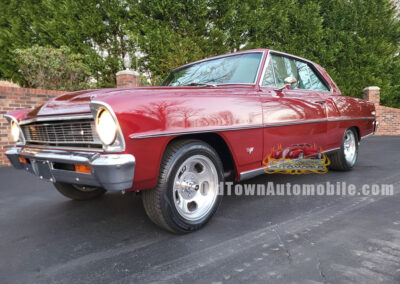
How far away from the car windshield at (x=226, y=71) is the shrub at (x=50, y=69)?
6916 mm

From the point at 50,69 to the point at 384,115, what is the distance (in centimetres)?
1326

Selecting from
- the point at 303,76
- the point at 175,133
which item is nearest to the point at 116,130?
the point at 175,133

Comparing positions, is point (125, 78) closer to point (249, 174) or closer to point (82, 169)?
point (249, 174)

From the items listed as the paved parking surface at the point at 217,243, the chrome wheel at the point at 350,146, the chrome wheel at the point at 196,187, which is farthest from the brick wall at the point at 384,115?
the chrome wheel at the point at 196,187

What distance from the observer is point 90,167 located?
1664mm

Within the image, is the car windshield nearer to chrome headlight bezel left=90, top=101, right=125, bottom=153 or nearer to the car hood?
the car hood

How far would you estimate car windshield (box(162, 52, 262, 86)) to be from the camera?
2795 millimetres

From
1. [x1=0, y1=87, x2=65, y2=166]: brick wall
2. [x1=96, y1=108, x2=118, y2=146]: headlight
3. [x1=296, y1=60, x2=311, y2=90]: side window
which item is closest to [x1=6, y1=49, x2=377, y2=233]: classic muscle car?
[x1=96, y1=108, x2=118, y2=146]: headlight

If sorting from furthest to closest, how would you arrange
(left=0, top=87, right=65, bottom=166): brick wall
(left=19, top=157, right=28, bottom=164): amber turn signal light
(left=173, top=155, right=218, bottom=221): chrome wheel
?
1. (left=0, top=87, right=65, bottom=166): brick wall
2. (left=19, top=157, right=28, bottom=164): amber turn signal light
3. (left=173, top=155, right=218, bottom=221): chrome wheel

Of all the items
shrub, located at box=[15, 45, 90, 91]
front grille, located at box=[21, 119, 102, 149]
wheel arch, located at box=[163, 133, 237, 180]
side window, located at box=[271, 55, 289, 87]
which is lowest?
wheel arch, located at box=[163, 133, 237, 180]

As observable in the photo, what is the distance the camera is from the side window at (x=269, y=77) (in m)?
2.80

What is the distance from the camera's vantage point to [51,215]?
262cm

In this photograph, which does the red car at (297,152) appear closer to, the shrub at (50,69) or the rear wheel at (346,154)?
the rear wheel at (346,154)

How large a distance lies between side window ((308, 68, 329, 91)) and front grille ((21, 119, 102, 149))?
305 centimetres
